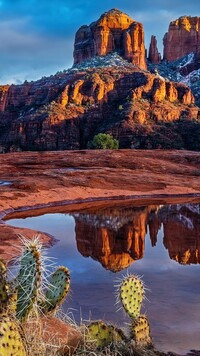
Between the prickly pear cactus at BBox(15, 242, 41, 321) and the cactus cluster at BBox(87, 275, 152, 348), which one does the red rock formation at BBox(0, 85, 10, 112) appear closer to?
the cactus cluster at BBox(87, 275, 152, 348)

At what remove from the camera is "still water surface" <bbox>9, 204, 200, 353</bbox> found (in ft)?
36.6

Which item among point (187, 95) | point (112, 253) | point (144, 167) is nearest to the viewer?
point (112, 253)

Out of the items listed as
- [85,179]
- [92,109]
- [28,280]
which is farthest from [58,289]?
[92,109]

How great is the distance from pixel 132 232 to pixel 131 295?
15.1 meters

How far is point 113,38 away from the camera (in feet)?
489

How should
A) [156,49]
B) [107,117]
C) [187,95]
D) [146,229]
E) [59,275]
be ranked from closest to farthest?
[59,275]
[146,229]
[107,117]
[187,95]
[156,49]

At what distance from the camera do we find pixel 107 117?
97500mm

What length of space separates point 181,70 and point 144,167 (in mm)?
115161

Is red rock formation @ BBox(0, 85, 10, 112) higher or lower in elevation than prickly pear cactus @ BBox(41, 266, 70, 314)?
higher

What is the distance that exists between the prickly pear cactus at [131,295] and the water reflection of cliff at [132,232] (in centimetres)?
867

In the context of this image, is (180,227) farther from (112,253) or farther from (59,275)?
(59,275)

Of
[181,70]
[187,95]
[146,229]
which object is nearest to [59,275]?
[146,229]

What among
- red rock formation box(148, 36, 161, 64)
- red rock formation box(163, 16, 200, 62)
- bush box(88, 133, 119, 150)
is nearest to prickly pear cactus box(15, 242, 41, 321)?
bush box(88, 133, 119, 150)

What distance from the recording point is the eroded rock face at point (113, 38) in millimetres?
145500
